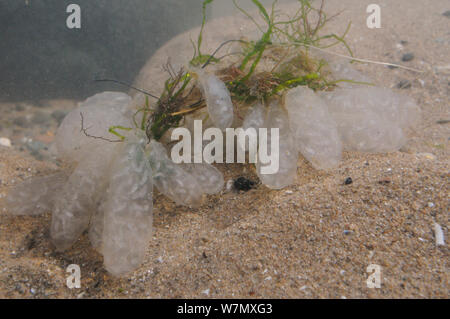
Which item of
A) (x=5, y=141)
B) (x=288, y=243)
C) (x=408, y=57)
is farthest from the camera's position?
(x=5, y=141)

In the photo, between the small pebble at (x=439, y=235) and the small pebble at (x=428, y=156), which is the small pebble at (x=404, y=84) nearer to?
the small pebble at (x=428, y=156)

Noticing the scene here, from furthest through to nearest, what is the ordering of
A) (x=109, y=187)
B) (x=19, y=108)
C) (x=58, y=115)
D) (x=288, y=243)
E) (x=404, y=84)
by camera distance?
1. (x=19, y=108)
2. (x=58, y=115)
3. (x=404, y=84)
4. (x=109, y=187)
5. (x=288, y=243)

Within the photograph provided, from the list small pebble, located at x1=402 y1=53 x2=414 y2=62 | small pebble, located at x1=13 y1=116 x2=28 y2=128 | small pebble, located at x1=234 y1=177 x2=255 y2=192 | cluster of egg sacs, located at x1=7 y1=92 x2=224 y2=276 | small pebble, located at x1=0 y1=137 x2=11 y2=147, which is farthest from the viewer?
small pebble, located at x1=13 y1=116 x2=28 y2=128

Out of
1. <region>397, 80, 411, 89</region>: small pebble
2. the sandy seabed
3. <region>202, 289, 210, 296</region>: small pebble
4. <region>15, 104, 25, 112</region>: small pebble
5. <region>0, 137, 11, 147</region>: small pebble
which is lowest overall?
<region>202, 289, 210, 296</region>: small pebble

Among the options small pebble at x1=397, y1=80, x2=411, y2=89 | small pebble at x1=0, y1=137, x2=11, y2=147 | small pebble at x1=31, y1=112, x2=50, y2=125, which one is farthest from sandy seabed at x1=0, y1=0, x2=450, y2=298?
small pebble at x1=31, y1=112, x2=50, y2=125

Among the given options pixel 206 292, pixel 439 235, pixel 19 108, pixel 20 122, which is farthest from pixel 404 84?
pixel 19 108

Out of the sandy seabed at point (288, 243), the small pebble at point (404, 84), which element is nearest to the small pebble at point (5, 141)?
the sandy seabed at point (288, 243)

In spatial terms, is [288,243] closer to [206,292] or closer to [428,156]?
[206,292]

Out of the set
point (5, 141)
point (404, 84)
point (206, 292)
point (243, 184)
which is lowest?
point (206, 292)

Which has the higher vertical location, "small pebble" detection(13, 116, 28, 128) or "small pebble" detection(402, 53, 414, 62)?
"small pebble" detection(402, 53, 414, 62)

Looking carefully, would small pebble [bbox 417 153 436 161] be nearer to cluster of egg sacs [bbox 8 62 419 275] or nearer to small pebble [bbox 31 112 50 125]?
cluster of egg sacs [bbox 8 62 419 275]

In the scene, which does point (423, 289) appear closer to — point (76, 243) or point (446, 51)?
point (76, 243)
